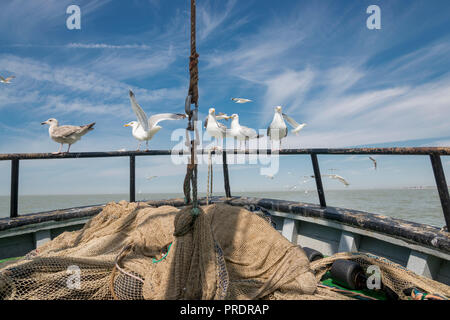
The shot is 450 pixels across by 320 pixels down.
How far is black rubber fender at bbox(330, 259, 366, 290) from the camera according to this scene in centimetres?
171

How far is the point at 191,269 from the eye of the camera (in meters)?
1.24

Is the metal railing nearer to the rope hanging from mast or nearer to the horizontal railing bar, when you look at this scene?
the horizontal railing bar

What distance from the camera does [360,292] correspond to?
176 centimetres

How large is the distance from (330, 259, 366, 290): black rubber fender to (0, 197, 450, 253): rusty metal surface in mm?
594

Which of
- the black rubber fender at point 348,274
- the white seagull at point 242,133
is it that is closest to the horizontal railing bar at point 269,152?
the black rubber fender at point 348,274

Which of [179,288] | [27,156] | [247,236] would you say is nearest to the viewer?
[179,288]

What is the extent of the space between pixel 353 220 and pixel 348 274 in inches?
37.6

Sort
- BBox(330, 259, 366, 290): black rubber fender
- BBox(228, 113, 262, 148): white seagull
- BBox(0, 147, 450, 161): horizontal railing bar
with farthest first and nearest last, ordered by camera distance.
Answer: BBox(228, 113, 262, 148): white seagull
BBox(0, 147, 450, 161): horizontal railing bar
BBox(330, 259, 366, 290): black rubber fender

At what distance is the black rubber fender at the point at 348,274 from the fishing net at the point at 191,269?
0.10 m

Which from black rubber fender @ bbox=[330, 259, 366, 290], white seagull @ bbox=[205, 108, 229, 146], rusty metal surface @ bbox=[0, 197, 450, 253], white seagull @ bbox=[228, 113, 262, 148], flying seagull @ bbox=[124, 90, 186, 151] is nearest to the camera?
black rubber fender @ bbox=[330, 259, 366, 290]

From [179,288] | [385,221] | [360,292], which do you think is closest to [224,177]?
[385,221]

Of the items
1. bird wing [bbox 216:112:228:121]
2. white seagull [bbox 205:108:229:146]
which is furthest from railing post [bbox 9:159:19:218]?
bird wing [bbox 216:112:228:121]
